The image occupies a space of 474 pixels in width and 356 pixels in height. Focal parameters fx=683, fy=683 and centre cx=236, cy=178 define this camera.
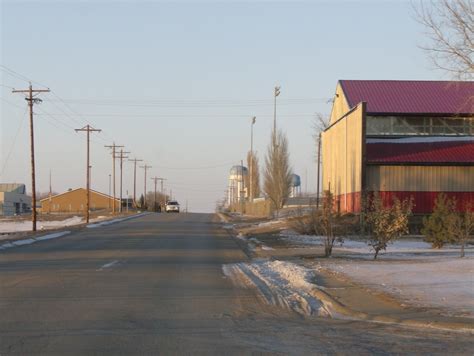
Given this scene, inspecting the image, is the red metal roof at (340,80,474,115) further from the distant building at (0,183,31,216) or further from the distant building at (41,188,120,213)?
the distant building at (41,188,120,213)

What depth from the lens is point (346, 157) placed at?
4731 cm

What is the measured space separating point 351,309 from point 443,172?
3221 centimetres

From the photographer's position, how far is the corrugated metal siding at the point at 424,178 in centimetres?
4244

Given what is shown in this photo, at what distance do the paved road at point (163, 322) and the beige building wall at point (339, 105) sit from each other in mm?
34419

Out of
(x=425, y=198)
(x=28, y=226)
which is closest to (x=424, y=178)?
(x=425, y=198)

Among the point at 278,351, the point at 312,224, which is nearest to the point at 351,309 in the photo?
the point at 278,351

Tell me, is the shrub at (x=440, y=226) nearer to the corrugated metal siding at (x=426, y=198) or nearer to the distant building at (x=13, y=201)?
the corrugated metal siding at (x=426, y=198)

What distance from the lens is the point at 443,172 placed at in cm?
4256

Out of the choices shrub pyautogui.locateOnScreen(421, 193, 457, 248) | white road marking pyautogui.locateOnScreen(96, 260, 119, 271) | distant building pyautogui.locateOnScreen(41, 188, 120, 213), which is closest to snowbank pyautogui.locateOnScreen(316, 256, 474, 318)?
shrub pyautogui.locateOnScreen(421, 193, 457, 248)

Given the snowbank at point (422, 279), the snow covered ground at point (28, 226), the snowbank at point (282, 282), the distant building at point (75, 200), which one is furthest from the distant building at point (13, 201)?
the snowbank at point (422, 279)

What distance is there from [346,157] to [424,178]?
21.0 feet

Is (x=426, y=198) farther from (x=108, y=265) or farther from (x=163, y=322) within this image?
(x=163, y=322)

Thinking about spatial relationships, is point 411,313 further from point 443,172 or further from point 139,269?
point 443,172

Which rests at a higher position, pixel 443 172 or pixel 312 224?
pixel 443 172
